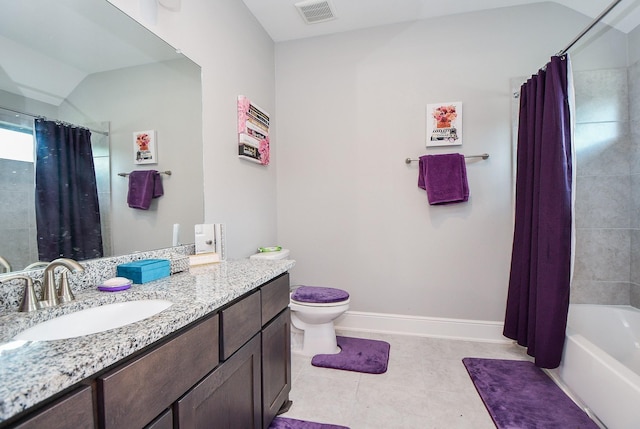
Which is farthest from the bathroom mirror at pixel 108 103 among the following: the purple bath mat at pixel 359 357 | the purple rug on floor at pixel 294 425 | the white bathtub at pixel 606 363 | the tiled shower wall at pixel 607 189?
the tiled shower wall at pixel 607 189

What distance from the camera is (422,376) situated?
1882 mm

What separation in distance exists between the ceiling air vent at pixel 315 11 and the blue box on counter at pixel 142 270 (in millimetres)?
2093

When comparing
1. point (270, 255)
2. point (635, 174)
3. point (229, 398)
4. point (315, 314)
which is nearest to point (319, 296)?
point (315, 314)

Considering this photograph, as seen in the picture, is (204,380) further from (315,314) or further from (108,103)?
(315,314)

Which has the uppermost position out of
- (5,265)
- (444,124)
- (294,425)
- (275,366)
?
(444,124)

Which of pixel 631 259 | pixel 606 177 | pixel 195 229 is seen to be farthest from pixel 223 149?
pixel 631 259

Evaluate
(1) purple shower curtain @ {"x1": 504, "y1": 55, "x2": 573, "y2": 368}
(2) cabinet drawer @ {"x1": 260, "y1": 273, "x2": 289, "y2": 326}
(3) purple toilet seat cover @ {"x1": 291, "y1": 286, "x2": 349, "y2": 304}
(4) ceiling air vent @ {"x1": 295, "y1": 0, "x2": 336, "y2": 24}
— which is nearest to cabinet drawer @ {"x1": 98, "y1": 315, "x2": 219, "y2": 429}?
(2) cabinet drawer @ {"x1": 260, "y1": 273, "x2": 289, "y2": 326}

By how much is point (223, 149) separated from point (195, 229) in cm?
58

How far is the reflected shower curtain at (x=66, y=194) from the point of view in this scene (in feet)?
3.17

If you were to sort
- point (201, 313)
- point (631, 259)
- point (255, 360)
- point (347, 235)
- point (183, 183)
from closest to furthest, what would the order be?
1. point (201, 313)
2. point (255, 360)
3. point (183, 183)
4. point (631, 259)
5. point (347, 235)

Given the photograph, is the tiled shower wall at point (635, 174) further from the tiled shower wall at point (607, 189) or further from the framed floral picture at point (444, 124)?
the framed floral picture at point (444, 124)

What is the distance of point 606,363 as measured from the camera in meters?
1.37

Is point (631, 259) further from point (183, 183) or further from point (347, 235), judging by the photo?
point (183, 183)

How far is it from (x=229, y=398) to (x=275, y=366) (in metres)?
0.41
